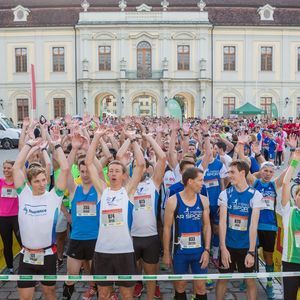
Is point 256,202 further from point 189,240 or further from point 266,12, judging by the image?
point 266,12

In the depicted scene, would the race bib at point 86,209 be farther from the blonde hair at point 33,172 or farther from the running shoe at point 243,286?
the running shoe at point 243,286

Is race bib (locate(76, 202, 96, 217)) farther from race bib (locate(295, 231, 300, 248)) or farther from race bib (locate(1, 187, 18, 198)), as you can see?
race bib (locate(295, 231, 300, 248))

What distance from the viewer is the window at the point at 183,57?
43.4m

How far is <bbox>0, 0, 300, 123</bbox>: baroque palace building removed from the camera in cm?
4262

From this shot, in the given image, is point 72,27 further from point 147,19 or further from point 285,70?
point 285,70

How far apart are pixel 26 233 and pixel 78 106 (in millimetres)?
39111

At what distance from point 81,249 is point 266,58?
136ft

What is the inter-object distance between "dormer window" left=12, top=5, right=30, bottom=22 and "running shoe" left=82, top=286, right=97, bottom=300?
41.3m

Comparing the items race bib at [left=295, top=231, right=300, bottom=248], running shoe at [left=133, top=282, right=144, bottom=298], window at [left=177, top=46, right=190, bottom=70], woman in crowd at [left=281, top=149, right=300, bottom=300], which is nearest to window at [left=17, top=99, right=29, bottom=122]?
window at [left=177, top=46, right=190, bottom=70]

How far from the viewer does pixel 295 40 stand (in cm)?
4441

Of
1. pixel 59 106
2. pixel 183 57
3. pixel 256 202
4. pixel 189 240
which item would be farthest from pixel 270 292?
pixel 59 106

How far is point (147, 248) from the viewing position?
6164mm

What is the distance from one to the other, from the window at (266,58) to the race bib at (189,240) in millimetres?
41164

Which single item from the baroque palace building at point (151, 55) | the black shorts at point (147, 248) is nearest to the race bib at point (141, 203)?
the black shorts at point (147, 248)
